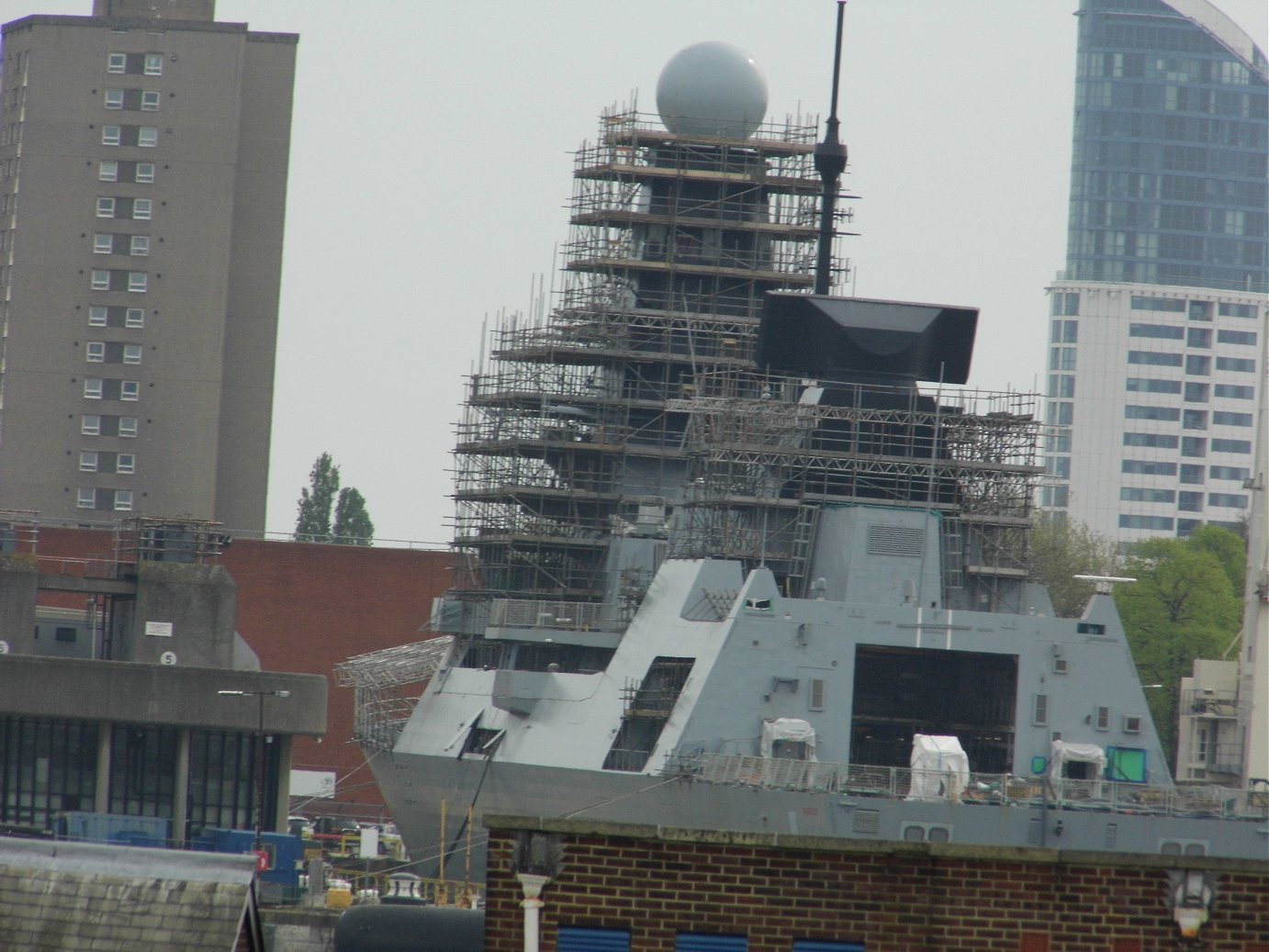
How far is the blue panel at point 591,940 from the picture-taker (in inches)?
711

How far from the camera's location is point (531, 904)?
17.8 m

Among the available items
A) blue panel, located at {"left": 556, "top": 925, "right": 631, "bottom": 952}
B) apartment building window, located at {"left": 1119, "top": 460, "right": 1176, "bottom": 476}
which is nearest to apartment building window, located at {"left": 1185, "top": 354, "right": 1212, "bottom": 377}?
apartment building window, located at {"left": 1119, "top": 460, "right": 1176, "bottom": 476}

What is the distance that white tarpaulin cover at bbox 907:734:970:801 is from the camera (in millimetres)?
37969

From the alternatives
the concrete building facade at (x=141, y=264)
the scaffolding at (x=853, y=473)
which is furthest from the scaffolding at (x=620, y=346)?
the concrete building facade at (x=141, y=264)

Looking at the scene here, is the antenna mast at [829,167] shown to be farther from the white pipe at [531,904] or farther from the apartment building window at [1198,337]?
the apartment building window at [1198,337]

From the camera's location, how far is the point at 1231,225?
177 m

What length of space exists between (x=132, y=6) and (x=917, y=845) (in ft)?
269

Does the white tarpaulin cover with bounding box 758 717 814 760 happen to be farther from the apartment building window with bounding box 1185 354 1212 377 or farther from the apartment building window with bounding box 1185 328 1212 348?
the apartment building window with bounding box 1185 328 1212 348

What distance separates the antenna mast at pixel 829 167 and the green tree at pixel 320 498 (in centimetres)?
4510

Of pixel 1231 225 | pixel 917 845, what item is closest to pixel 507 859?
pixel 917 845

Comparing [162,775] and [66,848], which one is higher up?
[66,848]

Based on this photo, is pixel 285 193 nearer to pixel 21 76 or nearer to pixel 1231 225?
pixel 21 76

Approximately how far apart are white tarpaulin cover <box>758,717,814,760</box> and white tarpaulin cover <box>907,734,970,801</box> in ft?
5.94

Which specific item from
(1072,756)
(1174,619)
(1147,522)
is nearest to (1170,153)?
(1147,522)
